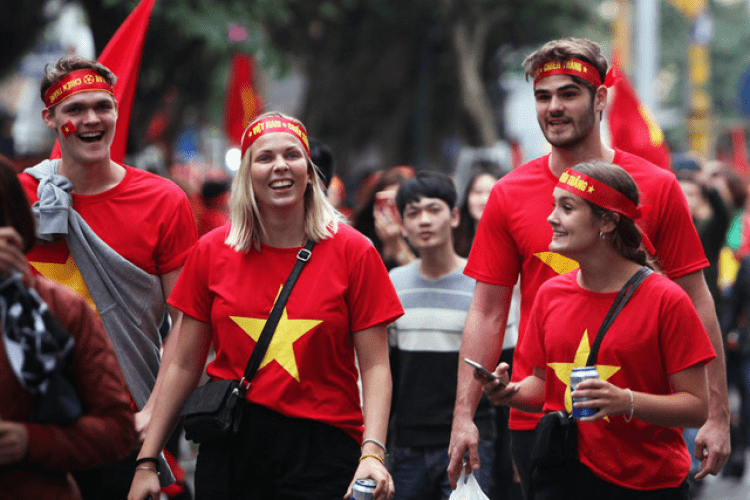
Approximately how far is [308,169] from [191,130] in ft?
122

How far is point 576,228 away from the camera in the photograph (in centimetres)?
445

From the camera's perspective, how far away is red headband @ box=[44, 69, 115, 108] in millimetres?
5137

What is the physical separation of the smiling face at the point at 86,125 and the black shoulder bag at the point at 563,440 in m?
2.11

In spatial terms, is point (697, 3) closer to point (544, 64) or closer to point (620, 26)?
point (620, 26)

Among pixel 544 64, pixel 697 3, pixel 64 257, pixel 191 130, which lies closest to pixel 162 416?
pixel 64 257

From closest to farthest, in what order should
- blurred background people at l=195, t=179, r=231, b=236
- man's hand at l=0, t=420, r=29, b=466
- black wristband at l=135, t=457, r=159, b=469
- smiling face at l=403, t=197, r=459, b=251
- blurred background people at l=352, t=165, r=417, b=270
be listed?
man's hand at l=0, t=420, r=29, b=466 → black wristband at l=135, t=457, r=159, b=469 → smiling face at l=403, t=197, r=459, b=251 → blurred background people at l=352, t=165, r=417, b=270 → blurred background people at l=195, t=179, r=231, b=236

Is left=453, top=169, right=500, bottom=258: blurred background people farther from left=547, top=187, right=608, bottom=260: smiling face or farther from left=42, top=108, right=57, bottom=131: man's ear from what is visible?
left=547, top=187, right=608, bottom=260: smiling face

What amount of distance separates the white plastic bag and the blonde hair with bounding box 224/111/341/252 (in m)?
1.14

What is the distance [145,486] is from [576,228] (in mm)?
1798

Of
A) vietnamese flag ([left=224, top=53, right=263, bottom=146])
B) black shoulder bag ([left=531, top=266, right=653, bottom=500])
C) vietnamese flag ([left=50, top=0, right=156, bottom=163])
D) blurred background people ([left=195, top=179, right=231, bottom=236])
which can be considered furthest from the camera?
vietnamese flag ([left=224, top=53, right=263, bottom=146])

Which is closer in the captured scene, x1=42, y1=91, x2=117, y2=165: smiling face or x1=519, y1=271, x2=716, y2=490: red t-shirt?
x1=519, y1=271, x2=716, y2=490: red t-shirt

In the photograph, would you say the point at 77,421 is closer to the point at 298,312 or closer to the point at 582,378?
the point at 298,312

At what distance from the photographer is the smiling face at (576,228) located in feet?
14.6

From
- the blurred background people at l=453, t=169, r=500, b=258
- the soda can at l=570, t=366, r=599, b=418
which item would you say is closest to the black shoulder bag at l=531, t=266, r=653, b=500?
the soda can at l=570, t=366, r=599, b=418
